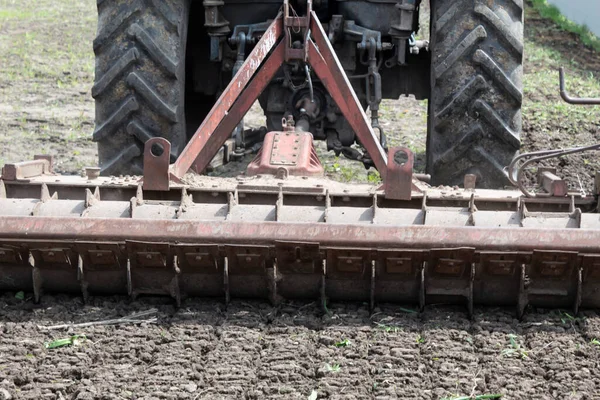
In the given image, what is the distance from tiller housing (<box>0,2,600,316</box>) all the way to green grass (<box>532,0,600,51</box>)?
1151 cm

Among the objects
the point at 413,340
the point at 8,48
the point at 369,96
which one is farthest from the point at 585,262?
the point at 8,48

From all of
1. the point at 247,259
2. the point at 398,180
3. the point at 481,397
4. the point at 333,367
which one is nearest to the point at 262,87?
the point at 398,180

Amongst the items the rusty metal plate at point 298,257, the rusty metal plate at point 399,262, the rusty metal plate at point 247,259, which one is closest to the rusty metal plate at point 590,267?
the rusty metal plate at point 399,262

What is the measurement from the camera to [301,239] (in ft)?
16.3

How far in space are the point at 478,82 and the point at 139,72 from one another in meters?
1.95

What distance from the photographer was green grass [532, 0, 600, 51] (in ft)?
54.0

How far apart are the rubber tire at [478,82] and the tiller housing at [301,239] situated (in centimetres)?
98

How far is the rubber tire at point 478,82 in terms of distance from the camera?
6.40m

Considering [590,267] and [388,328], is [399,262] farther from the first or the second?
[590,267]

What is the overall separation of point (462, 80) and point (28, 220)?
2.66 metres

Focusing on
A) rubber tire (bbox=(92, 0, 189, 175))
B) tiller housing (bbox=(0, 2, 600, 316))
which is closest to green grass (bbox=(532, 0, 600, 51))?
rubber tire (bbox=(92, 0, 189, 175))

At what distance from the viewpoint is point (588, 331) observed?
494 cm

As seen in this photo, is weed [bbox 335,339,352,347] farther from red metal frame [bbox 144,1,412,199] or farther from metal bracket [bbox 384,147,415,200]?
red metal frame [bbox 144,1,412,199]

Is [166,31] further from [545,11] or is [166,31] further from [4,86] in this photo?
[545,11]
